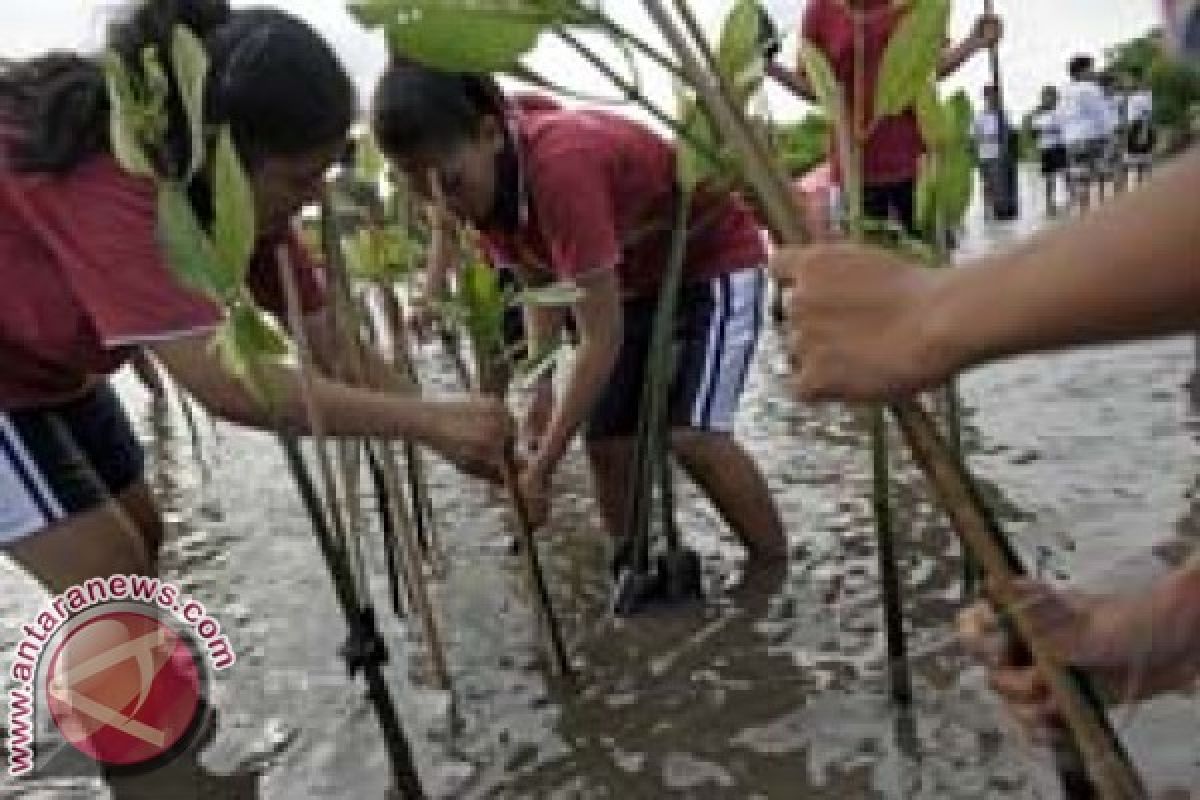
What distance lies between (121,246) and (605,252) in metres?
1.13

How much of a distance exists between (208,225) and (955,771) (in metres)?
1.52

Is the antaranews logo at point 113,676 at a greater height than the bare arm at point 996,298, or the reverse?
the bare arm at point 996,298

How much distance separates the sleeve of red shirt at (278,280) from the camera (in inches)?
118

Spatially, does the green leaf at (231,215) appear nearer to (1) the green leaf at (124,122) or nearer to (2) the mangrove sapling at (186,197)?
(2) the mangrove sapling at (186,197)

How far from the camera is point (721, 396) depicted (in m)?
3.60

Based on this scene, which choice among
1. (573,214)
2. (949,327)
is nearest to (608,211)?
(573,214)

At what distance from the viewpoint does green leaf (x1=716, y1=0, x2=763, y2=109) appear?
2.19 m

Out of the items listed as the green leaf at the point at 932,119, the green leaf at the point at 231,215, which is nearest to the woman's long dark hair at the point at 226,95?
the green leaf at the point at 231,215

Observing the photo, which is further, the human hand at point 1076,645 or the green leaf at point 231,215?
the green leaf at point 231,215

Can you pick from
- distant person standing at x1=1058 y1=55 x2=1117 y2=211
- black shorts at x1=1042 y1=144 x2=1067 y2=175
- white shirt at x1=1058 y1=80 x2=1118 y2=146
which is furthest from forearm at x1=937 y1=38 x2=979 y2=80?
black shorts at x1=1042 y1=144 x2=1067 y2=175

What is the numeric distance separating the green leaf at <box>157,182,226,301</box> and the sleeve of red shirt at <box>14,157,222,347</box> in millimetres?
235

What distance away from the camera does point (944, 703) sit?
2639 mm

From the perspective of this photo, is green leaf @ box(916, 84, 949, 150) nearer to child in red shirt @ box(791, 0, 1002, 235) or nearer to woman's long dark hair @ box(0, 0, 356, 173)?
woman's long dark hair @ box(0, 0, 356, 173)

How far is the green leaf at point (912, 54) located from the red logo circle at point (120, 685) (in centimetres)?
164
